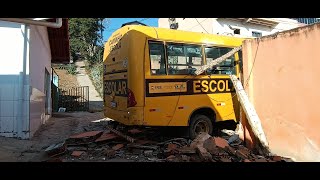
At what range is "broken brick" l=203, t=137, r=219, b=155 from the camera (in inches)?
280

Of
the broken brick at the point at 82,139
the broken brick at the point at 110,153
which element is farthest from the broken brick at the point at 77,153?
the broken brick at the point at 82,139

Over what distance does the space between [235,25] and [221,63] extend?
15.7m

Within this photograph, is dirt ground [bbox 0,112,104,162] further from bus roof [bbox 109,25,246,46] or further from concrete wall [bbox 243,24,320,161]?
concrete wall [bbox 243,24,320,161]

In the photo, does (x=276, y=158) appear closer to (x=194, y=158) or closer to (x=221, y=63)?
(x=194, y=158)

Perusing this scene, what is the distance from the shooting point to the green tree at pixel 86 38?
109ft

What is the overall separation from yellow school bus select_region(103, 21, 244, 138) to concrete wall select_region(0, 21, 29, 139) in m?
2.31

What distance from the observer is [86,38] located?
33.8 metres

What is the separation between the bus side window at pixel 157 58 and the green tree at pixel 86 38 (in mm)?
26421

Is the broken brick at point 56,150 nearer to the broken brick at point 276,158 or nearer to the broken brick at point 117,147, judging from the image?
the broken brick at point 117,147

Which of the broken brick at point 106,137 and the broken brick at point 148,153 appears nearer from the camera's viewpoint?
the broken brick at point 148,153

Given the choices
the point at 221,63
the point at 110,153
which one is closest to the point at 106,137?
the point at 110,153

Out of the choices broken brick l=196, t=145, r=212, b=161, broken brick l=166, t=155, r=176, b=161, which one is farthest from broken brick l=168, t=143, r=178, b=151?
broken brick l=196, t=145, r=212, b=161

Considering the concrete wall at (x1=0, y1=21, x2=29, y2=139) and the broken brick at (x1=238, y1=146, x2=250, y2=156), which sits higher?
the concrete wall at (x1=0, y1=21, x2=29, y2=139)
